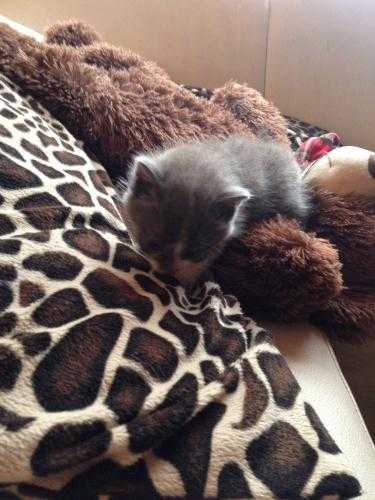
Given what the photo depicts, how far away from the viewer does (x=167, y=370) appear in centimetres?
61

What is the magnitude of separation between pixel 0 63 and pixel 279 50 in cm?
129

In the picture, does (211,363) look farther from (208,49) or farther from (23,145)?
(208,49)

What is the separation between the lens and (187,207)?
0.88 m

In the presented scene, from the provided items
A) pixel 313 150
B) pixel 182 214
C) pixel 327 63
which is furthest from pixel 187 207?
pixel 327 63

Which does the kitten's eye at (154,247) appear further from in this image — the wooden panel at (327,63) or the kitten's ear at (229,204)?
the wooden panel at (327,63)

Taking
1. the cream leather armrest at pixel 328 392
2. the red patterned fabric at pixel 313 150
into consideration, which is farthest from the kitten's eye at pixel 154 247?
the red patterned fabric at pixel 313 150

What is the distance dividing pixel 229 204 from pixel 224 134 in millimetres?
412

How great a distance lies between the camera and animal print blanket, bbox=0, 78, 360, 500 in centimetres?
51

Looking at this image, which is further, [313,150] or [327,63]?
[327,63]

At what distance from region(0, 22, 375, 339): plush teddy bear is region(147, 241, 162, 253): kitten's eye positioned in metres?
0.13

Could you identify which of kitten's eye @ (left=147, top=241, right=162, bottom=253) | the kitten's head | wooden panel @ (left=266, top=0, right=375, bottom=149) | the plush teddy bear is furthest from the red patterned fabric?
kitten's eye @ (left=147, top=241, right=162, bottom=253)

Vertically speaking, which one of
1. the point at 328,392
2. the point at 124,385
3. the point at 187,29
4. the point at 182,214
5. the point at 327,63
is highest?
the point at 187,29

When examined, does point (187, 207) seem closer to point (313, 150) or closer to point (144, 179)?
point (144, 179)

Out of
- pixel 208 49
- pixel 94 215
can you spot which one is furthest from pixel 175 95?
pixel 208 49
